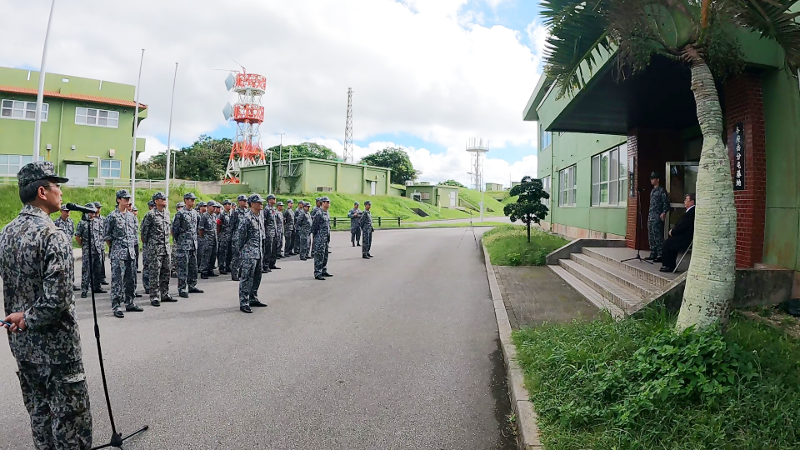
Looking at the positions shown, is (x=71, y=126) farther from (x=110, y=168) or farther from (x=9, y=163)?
(x=9, y=163)

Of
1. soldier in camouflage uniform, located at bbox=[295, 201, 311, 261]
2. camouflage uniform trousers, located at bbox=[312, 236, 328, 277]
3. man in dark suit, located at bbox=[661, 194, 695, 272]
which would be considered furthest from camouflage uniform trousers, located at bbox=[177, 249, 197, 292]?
man in dark suit, located at bbox=[661, 194, 695, 272]

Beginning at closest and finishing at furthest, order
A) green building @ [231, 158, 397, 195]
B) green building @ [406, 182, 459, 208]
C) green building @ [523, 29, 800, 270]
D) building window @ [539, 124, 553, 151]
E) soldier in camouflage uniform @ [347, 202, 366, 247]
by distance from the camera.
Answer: green building @ [523, 29, 800, 270]
soldier in camouflage uniform @ [347, 202, 366, 247]
building window @ [539, 124, 553, 151]
green building @ [231, 158, 397, 195]
green building @ [406, 182, 459, 208]

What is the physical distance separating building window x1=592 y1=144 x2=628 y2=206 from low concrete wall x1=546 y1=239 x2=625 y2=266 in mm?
1230

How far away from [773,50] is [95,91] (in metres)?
38.2

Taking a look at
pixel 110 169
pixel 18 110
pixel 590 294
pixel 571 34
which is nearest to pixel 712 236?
pixel 571 34

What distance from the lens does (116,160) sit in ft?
107

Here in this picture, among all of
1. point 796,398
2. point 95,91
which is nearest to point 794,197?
point 796,398

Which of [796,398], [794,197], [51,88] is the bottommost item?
[796,398]

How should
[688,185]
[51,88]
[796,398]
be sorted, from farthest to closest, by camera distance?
[51,88] < [688,185] < [796,398]

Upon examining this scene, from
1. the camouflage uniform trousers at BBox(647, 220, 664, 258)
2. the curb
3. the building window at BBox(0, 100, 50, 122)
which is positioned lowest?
the curb

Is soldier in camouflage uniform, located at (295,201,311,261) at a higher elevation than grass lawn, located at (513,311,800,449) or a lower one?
higher

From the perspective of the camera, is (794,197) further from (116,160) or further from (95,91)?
(95,91)

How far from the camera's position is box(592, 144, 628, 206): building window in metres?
13.0

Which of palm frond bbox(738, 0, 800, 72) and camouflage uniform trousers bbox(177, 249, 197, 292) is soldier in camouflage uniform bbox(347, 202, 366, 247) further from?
palm frond bbox(738, 0, 800, 72)
